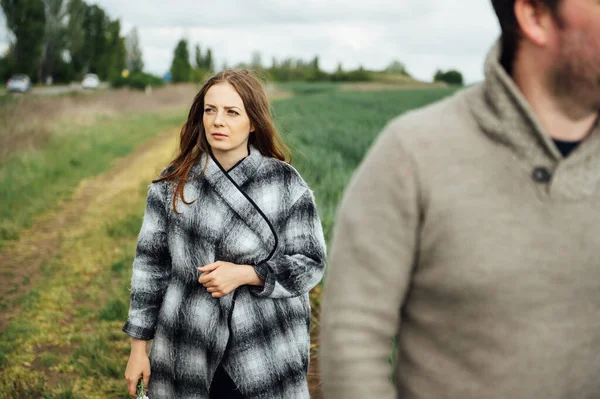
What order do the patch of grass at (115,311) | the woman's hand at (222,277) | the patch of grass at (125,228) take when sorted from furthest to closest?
the patch of grass at (125,228)
the patch of grass at (115,311)
the woman's hand at (222,277)

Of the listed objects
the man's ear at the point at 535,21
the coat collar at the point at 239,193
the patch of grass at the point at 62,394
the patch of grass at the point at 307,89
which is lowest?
the patch of grass at the point at 307,89

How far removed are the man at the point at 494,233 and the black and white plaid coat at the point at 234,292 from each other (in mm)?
887

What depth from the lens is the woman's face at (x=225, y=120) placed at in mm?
1974

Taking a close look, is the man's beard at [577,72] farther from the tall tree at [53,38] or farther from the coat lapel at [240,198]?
the tall tree at [53,38]

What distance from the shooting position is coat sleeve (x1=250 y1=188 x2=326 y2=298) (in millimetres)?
1942

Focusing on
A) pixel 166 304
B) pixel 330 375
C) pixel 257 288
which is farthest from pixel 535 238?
pixel 166 304

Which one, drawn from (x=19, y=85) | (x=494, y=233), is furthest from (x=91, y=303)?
(x=19, y=85)

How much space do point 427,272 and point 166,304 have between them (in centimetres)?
111

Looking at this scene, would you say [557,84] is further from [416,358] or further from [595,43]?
[416,358]

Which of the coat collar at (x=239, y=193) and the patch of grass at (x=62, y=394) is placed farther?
the patch of grass at (x=62, y=394)

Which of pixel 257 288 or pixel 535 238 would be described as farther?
pixel 257 288

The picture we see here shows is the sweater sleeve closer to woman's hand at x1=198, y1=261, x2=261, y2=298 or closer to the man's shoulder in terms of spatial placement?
the man's shoulder

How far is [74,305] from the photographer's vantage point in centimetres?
494

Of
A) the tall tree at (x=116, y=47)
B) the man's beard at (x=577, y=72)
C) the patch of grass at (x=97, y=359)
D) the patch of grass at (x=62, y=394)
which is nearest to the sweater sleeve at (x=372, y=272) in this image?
the man's beard at (x=577, y=72)
